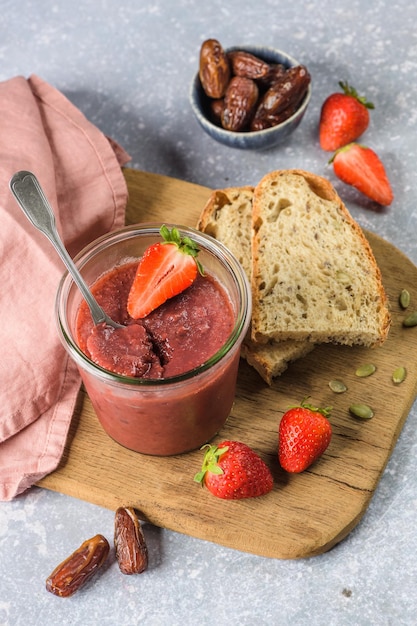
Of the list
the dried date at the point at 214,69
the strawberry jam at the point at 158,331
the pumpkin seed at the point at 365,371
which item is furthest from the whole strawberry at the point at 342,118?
the strawberry jam at the point at 158,331

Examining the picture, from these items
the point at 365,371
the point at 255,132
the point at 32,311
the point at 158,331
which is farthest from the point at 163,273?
the point at 255,132

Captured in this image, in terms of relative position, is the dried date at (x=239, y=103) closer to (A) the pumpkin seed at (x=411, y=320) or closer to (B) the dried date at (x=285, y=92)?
(B) the dried date at (x=285, y=92)

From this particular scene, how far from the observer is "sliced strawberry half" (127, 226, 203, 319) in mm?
2576

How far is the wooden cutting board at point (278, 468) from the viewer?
2.65 metres

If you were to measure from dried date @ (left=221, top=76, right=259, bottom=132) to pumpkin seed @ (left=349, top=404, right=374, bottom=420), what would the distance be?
54.8 inches

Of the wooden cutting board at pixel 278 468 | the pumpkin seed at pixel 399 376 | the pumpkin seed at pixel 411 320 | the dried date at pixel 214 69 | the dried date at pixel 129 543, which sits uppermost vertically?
the dried date at pixel 214 69

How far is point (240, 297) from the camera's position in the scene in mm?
2570

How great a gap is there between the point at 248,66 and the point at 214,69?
0.51 ft

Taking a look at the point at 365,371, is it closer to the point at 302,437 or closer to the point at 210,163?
the point at 302,437

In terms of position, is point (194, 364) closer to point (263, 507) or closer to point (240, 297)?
point (240, 297)

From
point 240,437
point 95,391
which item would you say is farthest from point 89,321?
point 240,437

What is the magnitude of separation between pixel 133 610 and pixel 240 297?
108 centimetres

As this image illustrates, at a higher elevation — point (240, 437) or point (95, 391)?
point (95, 391)

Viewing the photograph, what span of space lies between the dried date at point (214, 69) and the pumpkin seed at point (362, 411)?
5.11 ft
